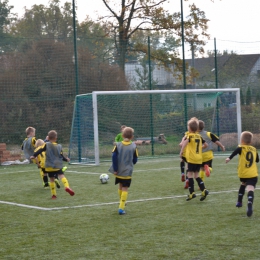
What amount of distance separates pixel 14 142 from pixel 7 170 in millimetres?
2656

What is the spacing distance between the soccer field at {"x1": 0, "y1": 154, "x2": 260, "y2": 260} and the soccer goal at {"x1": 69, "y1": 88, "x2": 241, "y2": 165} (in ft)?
19.7

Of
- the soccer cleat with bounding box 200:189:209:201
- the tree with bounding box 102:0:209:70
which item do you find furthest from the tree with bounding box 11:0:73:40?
the soccer cleat with bounding box 200:189:209:201

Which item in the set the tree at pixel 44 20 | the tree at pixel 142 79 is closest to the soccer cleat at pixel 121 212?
the tree at pixel 142 79

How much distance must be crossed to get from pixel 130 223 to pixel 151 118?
13356 millimetres

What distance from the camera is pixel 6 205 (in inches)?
418

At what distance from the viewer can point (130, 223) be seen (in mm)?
8328

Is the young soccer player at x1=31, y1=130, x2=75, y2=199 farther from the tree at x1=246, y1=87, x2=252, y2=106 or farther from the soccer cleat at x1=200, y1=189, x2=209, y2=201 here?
the tree at x1=246, y1=87, x2=252, y2=106

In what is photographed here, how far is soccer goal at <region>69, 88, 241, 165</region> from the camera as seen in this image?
19.6 metres

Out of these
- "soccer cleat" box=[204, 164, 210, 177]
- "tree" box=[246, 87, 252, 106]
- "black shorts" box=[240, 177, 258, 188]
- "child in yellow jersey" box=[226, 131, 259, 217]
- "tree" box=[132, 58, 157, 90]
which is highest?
"tree" box=[132, 58, 157, 90]

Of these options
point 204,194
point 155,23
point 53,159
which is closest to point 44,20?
point 155,23

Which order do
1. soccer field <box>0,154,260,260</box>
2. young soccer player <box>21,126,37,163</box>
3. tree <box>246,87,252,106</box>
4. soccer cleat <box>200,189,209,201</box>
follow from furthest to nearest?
1. tree <box>246,87,252,106</box>
2. young soccer player <box>21,126,37,163</box>
3. soccer cleat <box>200,189,209,201</box>
4. soccer field <box>0,154,260,260</box>

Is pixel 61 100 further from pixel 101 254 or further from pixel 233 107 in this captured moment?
pixel 101 254

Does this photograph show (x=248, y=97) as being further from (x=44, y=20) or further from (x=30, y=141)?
(x=44, y=20)

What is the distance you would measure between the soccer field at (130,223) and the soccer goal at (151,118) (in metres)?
6.00
